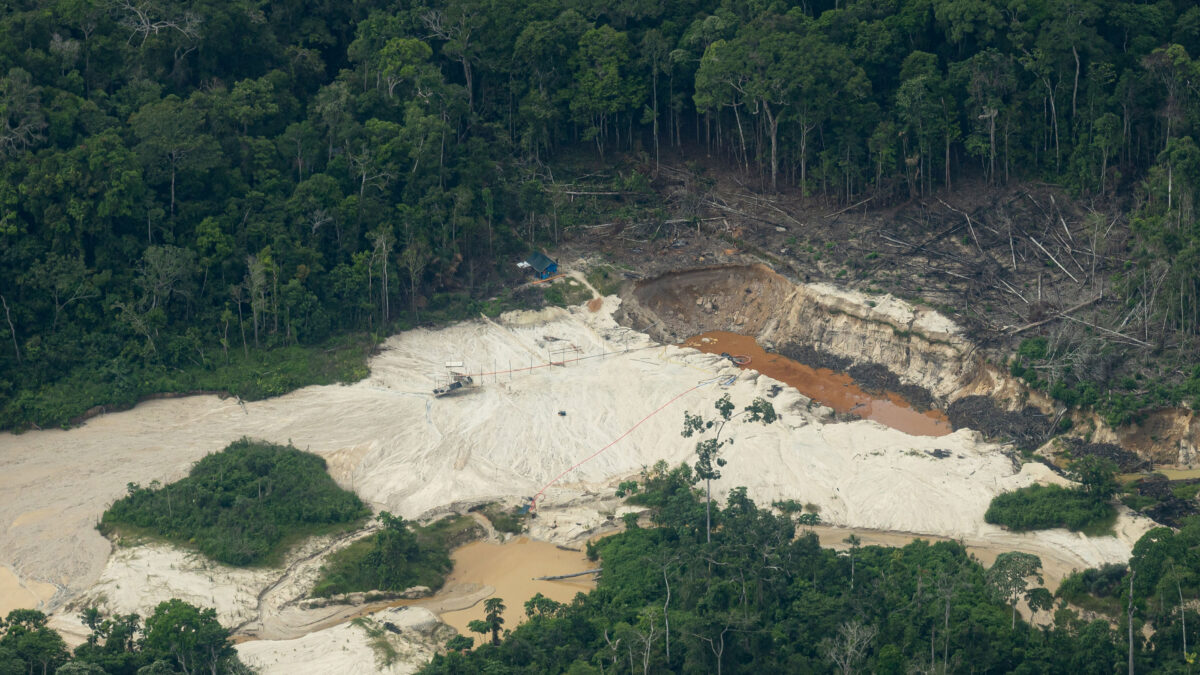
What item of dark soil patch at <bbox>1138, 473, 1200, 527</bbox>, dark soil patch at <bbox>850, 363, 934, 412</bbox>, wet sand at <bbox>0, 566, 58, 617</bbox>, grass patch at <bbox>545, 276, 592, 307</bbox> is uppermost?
grass patch at <bbox>545, 276, 592, 307</bbox>

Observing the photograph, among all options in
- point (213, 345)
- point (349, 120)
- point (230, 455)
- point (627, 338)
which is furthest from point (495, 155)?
point (230, 455)

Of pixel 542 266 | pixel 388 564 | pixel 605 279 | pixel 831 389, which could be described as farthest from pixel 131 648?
pixel 831 389

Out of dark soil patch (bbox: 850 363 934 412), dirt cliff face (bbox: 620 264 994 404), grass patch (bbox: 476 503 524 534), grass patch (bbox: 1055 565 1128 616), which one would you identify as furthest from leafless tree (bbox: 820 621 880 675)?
dirt cliff face (bbox: 620 264 994 404)

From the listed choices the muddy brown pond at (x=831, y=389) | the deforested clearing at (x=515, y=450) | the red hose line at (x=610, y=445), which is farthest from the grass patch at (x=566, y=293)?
the red hose line at (x=610, y=445)

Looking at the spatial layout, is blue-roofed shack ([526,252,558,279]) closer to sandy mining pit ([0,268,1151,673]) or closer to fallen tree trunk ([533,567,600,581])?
sandy mining pit ([0,268,1151,673])

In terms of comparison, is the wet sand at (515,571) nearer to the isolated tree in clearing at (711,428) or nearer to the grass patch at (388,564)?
the grass patch at (388,564)

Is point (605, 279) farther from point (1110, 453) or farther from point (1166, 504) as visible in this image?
point (1166, 504)
